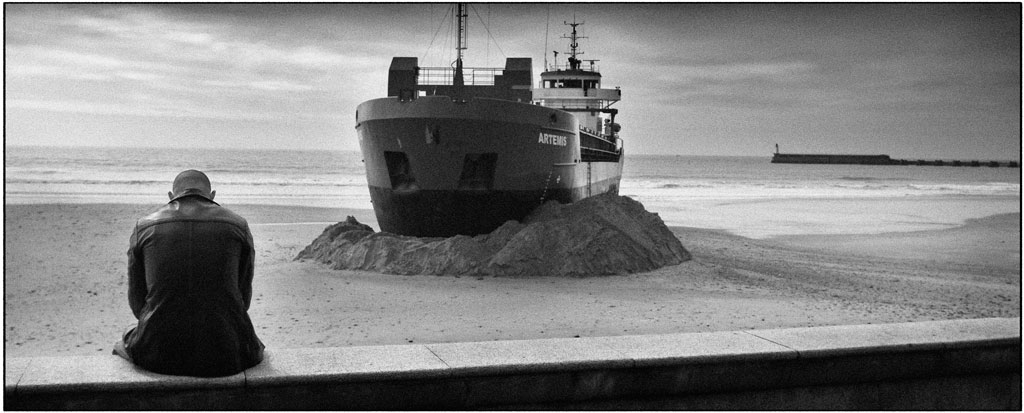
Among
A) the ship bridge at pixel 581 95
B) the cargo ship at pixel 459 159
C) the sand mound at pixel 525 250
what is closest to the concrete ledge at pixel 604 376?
the sand mound at pixel 525 250

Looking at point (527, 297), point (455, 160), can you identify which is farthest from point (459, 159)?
point (527, 297)

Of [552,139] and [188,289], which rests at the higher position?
[552,139]

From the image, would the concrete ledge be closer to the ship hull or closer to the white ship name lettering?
the ship hull

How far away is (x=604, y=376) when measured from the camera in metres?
3.32

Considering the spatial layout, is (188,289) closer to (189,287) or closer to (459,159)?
(189,287)

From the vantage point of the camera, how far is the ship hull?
11.1 metres

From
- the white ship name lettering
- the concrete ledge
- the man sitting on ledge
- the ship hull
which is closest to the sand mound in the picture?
the ship hull

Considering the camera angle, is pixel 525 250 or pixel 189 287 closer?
pixel 189 287

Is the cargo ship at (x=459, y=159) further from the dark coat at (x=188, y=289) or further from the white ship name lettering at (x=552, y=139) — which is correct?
the dark coat at (x=188, y=289)

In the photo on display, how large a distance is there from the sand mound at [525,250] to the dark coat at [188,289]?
6.56 meters

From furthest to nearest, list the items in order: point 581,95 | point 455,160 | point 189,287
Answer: point 581,95 < point 455,160 < point 189,287

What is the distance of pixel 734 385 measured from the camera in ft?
11.2

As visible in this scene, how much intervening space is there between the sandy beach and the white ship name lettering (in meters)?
2.68

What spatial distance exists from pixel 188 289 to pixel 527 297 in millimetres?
5534
